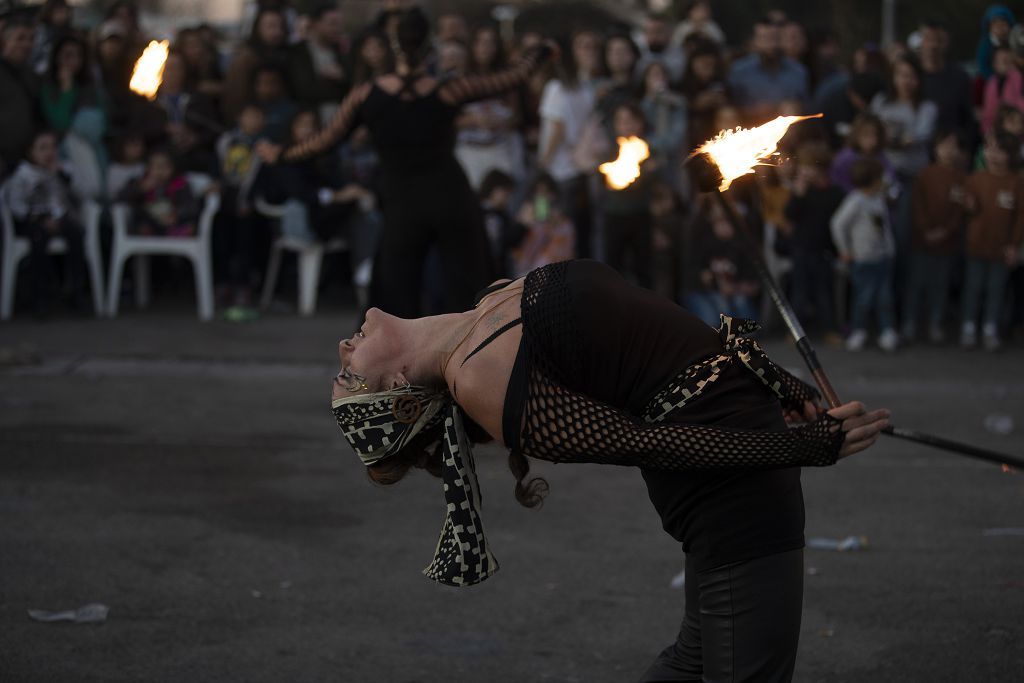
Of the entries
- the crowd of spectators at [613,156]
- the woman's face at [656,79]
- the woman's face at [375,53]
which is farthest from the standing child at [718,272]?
the woman's face at [375,53]

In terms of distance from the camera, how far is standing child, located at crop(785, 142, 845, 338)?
10664 millimetres

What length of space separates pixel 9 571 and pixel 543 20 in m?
24.8

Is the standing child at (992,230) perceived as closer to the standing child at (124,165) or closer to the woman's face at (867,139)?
the woman's face at (867,139)

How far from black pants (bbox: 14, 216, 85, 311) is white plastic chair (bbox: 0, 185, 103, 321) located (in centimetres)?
5

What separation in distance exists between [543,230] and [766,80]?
7.30 ft

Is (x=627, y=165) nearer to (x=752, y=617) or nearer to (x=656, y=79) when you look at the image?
(x=752, y=617)

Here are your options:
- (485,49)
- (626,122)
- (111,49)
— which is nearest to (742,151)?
(626,122)

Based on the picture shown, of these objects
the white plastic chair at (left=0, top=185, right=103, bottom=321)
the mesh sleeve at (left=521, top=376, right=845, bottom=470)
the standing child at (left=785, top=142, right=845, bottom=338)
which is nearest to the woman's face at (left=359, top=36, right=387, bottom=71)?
the white plastic chair at (left=0, top=185, right=103, bottom=321)

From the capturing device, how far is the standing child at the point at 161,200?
11.1 m

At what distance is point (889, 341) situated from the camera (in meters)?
10.4

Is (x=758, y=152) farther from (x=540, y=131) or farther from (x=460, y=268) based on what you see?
(x=540, y=131)

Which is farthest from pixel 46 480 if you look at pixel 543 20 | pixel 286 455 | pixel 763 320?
pixel 543 20

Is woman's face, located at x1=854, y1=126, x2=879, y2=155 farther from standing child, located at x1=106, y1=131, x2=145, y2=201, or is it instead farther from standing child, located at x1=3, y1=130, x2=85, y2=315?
standing child, located at x1=3, y1=130, x2=85, y2=315

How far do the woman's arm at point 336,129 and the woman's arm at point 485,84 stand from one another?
0.42 meters
